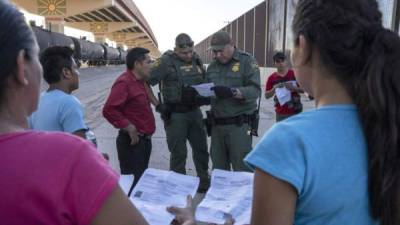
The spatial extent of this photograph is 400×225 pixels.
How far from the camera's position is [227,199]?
7.14ft

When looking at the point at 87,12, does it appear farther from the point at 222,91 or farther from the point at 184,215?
the point at 184,215

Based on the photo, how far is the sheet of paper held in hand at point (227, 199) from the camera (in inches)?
80.9

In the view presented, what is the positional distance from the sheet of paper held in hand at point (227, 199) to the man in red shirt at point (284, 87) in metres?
3.83

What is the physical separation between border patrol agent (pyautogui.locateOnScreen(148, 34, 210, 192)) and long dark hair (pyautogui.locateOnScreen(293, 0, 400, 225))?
397 cm

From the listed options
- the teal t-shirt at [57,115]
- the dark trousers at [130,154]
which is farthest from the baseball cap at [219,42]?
the teal t-shirt at [57,115]

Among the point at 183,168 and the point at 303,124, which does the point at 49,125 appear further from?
the point at 183,168

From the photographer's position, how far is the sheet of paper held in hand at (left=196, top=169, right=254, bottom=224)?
205cm

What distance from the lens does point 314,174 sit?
42.8 inches

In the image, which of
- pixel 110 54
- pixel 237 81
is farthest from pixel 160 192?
pixel 110 54

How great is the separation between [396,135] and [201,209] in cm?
124

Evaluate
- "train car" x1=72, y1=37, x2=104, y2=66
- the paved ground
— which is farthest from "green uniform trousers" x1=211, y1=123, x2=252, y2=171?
"train car" x1=72, y1=37, x2=104, y2=66

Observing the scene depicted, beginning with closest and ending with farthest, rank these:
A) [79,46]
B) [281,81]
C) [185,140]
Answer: [185,140]
[281,81]
[79,46]

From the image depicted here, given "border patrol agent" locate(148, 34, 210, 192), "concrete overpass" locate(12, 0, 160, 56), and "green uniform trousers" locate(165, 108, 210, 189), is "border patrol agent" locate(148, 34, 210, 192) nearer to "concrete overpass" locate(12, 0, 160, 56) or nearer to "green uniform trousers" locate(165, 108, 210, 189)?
"green uniform trousers" locate(165, 108, 210, 189)

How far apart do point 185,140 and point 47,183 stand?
435cm
